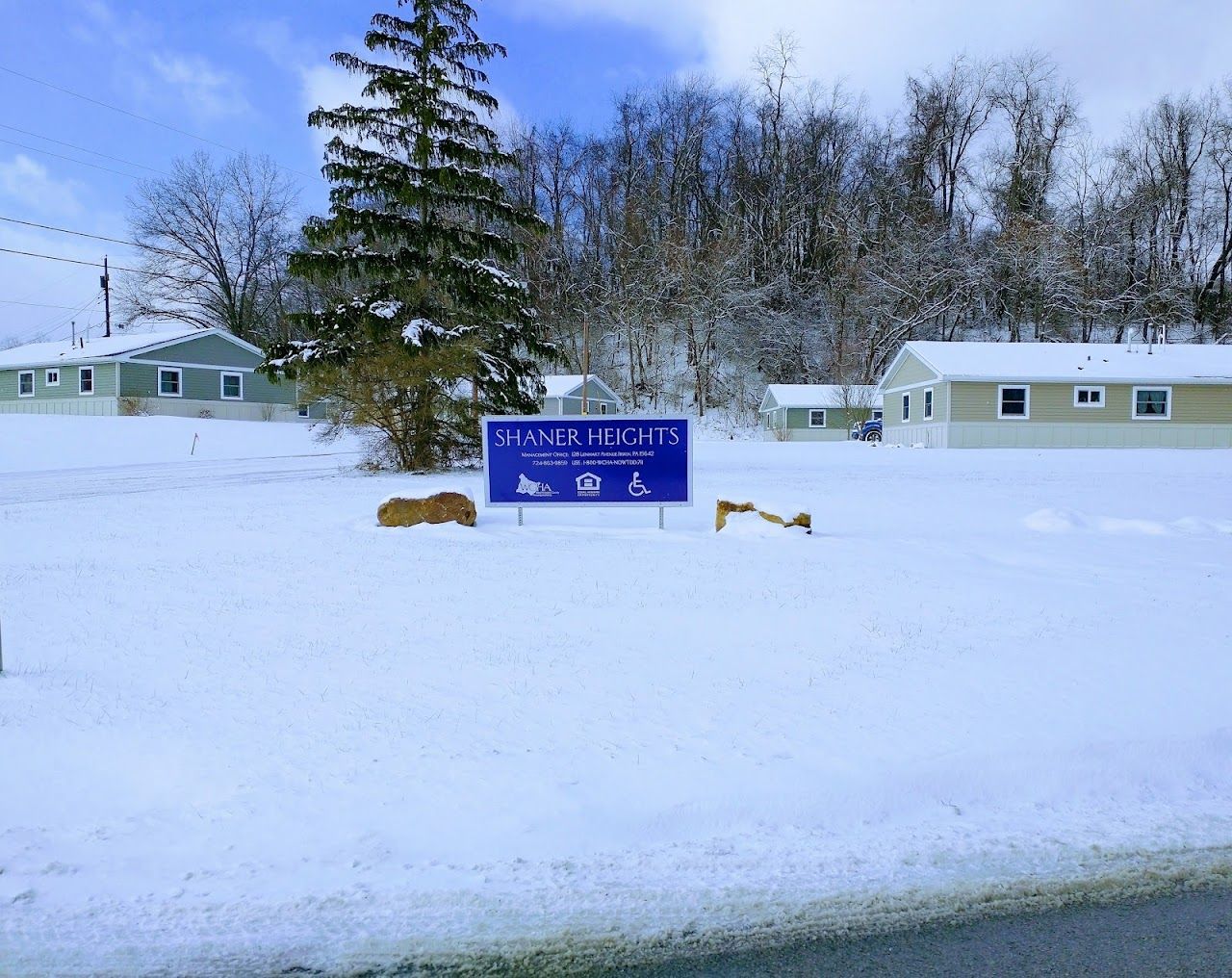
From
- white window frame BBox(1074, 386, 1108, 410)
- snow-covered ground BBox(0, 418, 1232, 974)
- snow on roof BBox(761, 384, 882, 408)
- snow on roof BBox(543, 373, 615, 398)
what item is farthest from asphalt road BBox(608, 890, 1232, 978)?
snow on roof BBox(761, 384, 882, 408)

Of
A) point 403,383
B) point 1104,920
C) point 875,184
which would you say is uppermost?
point 875,184

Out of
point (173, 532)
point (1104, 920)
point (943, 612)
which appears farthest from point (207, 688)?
point (173, 532)

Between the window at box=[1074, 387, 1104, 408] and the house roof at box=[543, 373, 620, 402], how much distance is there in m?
25.1

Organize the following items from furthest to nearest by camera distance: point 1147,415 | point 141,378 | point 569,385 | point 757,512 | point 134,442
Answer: point 569,385
point 141,378
point 1147,415
point 134,442
point 757,512

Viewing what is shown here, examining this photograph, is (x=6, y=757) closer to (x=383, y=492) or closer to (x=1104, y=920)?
(x=1104, y=920)

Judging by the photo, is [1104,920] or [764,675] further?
[764,675]

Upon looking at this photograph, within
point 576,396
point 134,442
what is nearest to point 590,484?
point 134,442

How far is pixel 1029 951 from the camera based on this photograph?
107 inches

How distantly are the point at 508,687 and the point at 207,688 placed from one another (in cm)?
162

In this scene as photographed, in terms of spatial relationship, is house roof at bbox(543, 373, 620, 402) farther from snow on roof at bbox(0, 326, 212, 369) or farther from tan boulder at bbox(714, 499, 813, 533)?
tan boulder at bbox(714, 499, 813, 533)

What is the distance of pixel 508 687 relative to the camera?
16.1 ft

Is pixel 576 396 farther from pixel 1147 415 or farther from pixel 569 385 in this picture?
pixel 1147 415

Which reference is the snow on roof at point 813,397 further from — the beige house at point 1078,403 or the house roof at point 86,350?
the house roof at point 86,350

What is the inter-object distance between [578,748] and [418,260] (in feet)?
59.3
